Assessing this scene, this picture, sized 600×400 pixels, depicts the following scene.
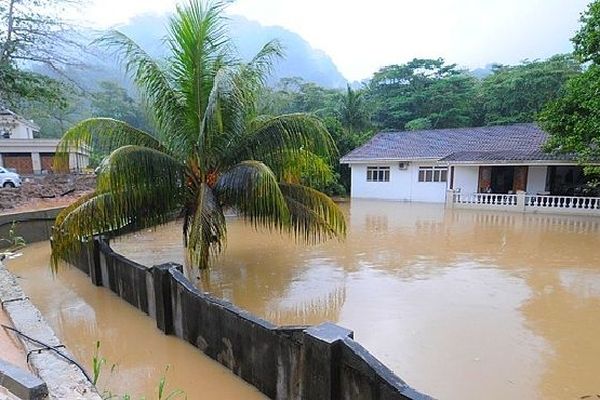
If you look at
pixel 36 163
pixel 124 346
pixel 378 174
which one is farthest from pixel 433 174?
pixel 36 163

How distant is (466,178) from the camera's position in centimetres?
1953

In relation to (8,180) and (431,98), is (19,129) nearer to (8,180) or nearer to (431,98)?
(8,180)

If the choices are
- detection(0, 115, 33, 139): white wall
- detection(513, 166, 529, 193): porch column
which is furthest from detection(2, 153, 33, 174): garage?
detection(513, 166, 529, 193): porch column

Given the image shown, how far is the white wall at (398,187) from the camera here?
20.2m

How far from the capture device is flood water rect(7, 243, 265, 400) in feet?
14.0

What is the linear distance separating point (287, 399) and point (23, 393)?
238 centimetres

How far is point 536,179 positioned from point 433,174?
481 cm

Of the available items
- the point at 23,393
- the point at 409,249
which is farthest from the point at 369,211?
the point at 23,393

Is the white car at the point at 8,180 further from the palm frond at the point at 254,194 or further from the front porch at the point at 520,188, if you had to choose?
the front porch at the point at 520,188

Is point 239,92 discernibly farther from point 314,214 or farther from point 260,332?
point 260,332

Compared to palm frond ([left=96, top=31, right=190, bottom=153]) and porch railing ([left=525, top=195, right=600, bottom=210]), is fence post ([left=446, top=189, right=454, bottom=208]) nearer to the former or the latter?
porch railing ([left=525, top=195, right=600, bottom=210])

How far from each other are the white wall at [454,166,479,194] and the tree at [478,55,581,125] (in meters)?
10.4

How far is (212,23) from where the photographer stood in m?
6.77

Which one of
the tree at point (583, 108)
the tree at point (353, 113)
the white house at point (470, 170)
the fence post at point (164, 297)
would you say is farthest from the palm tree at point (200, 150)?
the tree at point (353, 113)
